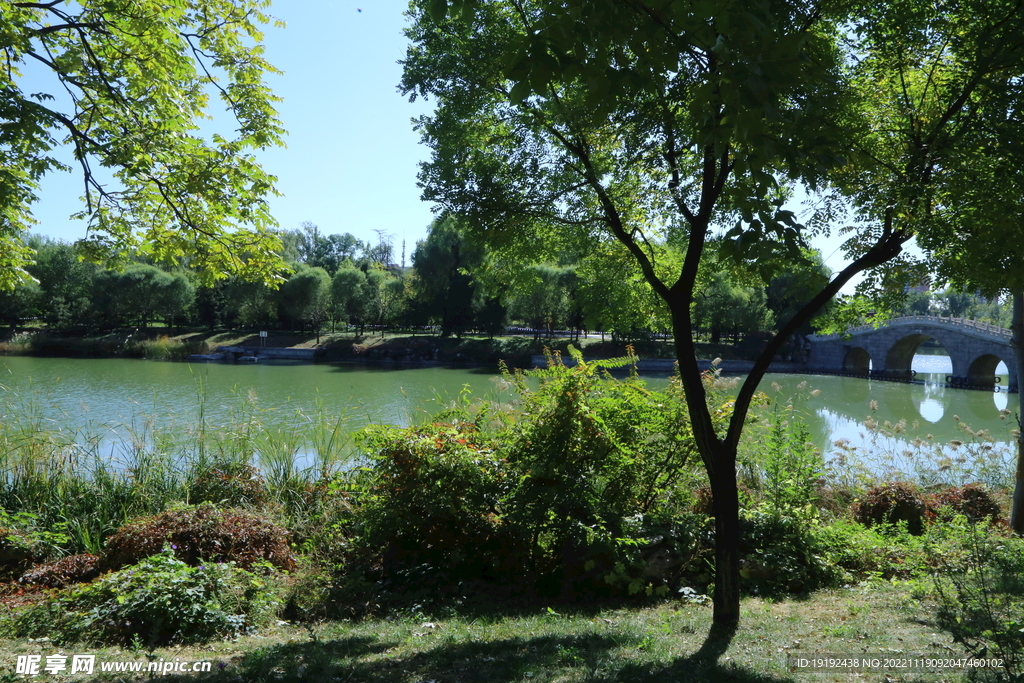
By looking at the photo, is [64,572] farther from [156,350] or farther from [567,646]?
[156,350]

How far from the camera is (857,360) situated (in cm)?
4359

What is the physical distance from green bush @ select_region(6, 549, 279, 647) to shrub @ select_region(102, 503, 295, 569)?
1.24 ft

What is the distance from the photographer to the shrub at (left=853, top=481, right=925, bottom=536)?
5.58m

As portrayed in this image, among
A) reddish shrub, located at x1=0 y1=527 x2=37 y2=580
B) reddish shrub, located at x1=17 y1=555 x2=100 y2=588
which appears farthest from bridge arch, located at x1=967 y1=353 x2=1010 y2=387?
reddish shrub, located at x1=0 y1=527 x2=37 y2=580

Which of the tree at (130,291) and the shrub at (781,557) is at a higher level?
the tree at (130,291)

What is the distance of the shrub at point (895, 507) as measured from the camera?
5.58 meters

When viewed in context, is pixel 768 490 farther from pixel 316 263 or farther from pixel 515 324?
pixel 316 263

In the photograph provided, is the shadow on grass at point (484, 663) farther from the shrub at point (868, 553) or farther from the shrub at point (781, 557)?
the shrub at point (868, 553)

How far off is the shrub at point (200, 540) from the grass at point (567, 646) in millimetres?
829

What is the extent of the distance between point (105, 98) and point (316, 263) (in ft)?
204

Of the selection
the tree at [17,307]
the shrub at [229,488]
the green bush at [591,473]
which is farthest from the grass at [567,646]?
the tree at [17,307]

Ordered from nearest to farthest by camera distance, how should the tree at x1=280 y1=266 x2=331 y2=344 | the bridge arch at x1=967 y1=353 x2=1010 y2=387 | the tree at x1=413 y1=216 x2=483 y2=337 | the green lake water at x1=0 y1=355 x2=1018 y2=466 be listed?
the green lake water at x1=0 y1=355 x2=1018 y2=466
the bridge arch at x1=967 y1=353 x2=1010 y2=387
the tree at x1=413 y1=216 x2=483 y2=337
the tree at x1=280 y1=266 x2=331 y2=344

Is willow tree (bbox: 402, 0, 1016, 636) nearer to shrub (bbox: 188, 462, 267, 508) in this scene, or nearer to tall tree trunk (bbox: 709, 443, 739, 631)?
tall tree trunk (bbox: 709, 443, 739, 631)

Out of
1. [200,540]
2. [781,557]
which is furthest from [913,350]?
[200,540]
